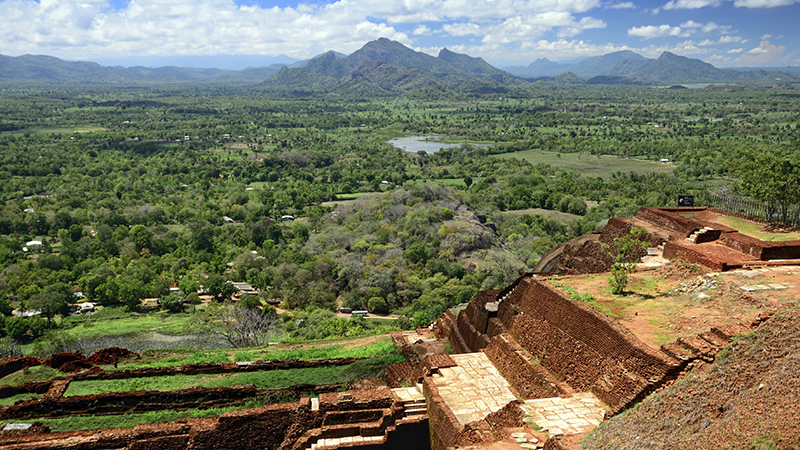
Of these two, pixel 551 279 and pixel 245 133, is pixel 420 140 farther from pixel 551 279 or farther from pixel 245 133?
pixel 551 279

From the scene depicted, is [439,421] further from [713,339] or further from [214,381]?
[214,381]

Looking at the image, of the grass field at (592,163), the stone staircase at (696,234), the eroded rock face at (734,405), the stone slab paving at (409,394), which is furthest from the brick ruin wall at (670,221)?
the grass field at (592,163)

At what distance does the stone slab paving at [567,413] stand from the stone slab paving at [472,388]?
1.34m

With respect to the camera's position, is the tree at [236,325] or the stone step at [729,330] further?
the tree at [236,325]

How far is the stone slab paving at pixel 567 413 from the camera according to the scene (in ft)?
41.7

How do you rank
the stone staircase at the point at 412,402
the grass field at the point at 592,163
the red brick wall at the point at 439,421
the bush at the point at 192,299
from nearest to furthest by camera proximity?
the red brick wall at the point at 439,421
the stone staircase at the point at 412,402
the bush at the point at 192,299
the grass field at the point at 592,163

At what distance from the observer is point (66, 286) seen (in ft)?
139

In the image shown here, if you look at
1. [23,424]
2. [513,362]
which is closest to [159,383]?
[23,424]

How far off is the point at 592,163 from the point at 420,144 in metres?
52.5

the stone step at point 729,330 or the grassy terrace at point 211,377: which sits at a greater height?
the stone step at point 729,330

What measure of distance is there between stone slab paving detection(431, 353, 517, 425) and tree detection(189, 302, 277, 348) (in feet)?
47.4

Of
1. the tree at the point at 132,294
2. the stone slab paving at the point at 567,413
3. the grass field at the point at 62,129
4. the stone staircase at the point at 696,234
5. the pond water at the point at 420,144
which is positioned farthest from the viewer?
the grass field at the point at 62,129

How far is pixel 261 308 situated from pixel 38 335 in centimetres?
1482

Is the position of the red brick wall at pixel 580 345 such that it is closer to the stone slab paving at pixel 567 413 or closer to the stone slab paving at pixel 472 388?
the stone slab paving at pixel 567 413
